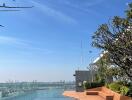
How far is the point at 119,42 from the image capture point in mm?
18109

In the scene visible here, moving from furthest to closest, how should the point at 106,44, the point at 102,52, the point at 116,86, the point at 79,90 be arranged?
the point at 79,90 → the point at 116,86 → the point at 102,52 → the point at 106,44

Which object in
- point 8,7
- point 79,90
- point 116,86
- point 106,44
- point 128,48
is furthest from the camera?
point 79,90

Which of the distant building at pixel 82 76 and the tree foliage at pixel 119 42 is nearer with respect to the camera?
the tree foliage at pixel 119 42

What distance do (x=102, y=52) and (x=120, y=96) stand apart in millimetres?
2901

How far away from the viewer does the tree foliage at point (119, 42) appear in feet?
58.0

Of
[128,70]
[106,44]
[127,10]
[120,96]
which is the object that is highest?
[127,10]

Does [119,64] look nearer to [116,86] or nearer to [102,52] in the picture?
[102,52]

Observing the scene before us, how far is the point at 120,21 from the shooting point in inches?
704

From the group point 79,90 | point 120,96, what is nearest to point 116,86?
point 120,96

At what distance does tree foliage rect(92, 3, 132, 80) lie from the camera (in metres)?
17.7

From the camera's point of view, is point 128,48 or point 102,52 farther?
point 102,52

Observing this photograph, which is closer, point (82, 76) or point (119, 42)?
point (119, 42)

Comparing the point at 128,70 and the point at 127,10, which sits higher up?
the point at 127,10

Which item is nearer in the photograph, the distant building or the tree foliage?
the tree foliage
